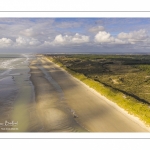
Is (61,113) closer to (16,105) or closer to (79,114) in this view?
(79,114)

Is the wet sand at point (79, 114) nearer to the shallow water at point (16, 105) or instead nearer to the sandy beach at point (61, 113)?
the sandy beach at point (61, 113)

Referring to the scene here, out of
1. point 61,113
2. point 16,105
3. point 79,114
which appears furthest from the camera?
point 16,105

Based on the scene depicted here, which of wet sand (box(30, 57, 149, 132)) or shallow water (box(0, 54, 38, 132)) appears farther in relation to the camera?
shallow water (box(0, 54, 38, 132))

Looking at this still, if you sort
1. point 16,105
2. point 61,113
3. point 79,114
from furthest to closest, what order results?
point 16,105 → point 61,113 → point 79,114

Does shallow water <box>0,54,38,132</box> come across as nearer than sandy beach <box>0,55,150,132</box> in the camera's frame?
No

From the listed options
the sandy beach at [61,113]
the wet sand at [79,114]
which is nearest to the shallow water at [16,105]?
the sandy beach at [61,113]

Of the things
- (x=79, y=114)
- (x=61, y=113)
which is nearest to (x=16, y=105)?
(x=61, y=113)

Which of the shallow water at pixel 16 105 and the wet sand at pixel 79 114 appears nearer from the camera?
the wet sand at pixel 79 114

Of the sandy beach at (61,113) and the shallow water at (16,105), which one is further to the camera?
the shallow water at (16,105)

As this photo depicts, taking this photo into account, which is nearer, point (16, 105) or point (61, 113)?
point (61, 113)

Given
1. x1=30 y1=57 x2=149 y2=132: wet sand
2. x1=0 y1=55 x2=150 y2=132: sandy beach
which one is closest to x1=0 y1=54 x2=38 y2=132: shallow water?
x1=0 y1=55 x2=150 y2=132: sandy beach

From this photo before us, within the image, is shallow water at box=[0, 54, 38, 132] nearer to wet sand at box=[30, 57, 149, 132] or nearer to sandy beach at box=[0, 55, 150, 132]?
sandy beach at box=[0, 55, 150, 132]
